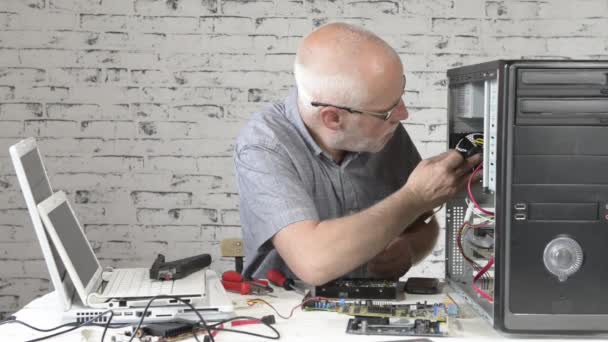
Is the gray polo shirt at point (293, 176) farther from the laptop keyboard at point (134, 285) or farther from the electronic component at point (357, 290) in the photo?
the laptop keyboard at point (134, 285)

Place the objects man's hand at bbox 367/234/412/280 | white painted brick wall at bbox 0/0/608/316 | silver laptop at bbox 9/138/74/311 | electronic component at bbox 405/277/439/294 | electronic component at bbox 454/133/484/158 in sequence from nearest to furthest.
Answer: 1. silver laptop at bbox 9/138/74/311
2. electronic component at bbox 454/133/484/158
3. electronic component at bbox 405/277/439/294
4. man's hand at bbox 367/234/412/280
5. white painted brick wall at bbox 0/0/608/316

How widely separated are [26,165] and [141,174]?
197cm

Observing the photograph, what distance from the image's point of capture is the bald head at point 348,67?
Result: 163 centimetres

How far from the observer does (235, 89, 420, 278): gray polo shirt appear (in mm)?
1640

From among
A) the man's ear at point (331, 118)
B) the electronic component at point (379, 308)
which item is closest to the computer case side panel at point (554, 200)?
the electronic component at point (379, 308)

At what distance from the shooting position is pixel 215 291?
1.53m

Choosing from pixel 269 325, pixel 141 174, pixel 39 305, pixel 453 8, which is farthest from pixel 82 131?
pixel 269 325

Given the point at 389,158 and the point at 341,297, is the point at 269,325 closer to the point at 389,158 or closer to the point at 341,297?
the point at 341,297

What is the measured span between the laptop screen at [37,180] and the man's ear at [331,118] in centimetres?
58

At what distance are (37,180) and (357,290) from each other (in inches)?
24.6

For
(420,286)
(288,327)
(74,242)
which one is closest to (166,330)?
(288,327)

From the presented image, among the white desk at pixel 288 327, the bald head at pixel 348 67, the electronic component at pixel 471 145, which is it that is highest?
the bald head at pixel 348 67

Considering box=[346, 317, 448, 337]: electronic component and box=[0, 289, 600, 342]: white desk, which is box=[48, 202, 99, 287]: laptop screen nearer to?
box=[0, 289, 600, 342]: white desk

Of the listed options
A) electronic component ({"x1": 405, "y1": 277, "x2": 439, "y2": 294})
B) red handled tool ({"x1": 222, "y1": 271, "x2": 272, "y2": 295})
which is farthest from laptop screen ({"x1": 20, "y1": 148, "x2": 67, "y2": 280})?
electronic component ({"x1": 405, "y1": 277, "x2": 439, "y2": 294})
